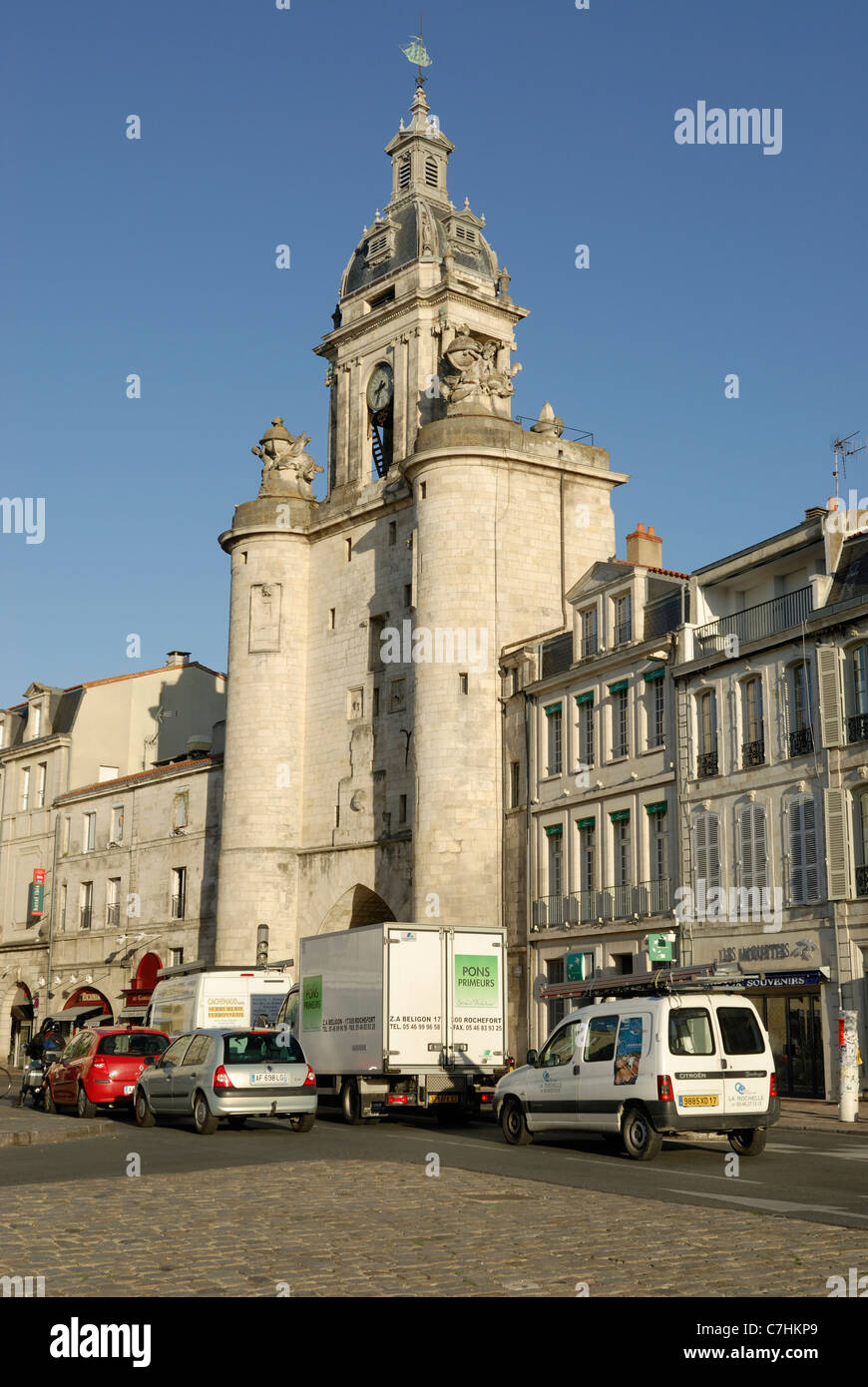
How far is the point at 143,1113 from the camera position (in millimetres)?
22422

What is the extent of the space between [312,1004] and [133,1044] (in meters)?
3.27

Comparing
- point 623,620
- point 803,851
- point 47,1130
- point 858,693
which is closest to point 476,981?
point 47,1130

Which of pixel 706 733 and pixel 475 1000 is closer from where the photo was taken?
pixel 475 1000

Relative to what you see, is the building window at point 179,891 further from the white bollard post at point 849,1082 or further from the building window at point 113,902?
the white bollard post at point 849,1082

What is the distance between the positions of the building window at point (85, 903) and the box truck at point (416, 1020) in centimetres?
3609

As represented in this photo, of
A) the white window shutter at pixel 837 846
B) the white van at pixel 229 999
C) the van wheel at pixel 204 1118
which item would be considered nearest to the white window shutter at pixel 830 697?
the white window shutter at pixel 837 846

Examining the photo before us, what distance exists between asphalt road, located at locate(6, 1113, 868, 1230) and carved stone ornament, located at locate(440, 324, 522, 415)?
26.4 metres

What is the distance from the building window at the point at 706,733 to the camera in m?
32.2

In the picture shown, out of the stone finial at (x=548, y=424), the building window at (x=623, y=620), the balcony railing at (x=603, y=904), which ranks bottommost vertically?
the balcony railing at (x=603, y=904)

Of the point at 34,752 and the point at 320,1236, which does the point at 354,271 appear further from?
the point at 320,1236

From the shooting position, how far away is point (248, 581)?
4947 centimetres

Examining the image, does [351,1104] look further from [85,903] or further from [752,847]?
[85,903]

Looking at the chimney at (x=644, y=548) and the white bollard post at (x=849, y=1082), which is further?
the chimney at (x=644, y=548)
